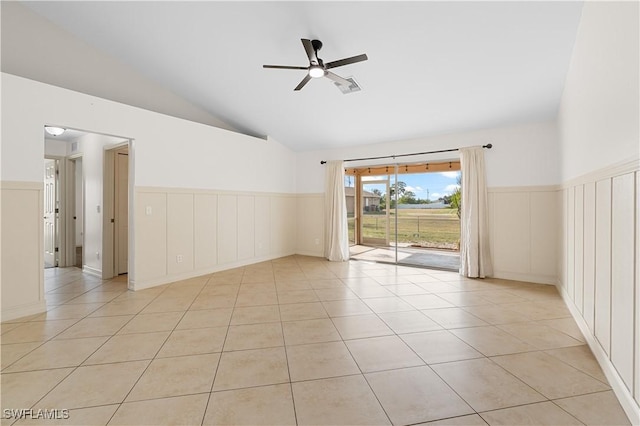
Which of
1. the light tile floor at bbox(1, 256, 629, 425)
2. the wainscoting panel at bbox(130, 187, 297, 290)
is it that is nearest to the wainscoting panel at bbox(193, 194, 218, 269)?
the wainscoting panel at bbox(130, 187, 297, 290)

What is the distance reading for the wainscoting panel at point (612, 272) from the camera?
1.61 meters

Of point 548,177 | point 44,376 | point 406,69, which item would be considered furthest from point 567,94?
point 44,376

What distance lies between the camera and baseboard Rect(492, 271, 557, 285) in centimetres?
439

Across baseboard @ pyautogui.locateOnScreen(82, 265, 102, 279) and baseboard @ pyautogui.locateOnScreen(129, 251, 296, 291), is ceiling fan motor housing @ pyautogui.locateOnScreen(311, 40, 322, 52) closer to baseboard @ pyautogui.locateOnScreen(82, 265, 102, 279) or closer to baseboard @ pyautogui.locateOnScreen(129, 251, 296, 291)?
baseboard @ pyautogui.locateOnScreen(129, 251, 296, 291)

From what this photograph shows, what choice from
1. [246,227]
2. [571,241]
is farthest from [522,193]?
[246,227]

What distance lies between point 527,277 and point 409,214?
3.47 meters

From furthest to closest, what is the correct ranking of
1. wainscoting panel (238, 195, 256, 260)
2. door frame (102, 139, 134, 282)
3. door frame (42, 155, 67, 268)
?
wainscoting panel (238, 195, 256, 260) → door frame (42, 155, 67, 268) → door frame (102, 139, 134, 282)

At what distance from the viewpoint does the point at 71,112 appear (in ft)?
11.5

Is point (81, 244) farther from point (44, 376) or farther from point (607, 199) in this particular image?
point (607, 199)

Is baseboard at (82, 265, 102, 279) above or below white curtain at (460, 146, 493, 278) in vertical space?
below

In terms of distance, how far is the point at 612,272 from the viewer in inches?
76.8

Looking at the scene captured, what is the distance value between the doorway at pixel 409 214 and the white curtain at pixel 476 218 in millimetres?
1417

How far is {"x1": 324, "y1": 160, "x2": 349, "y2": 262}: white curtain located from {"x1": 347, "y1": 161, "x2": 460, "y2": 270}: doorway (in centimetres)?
66

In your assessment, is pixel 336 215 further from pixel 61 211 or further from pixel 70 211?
pixel 61 211
